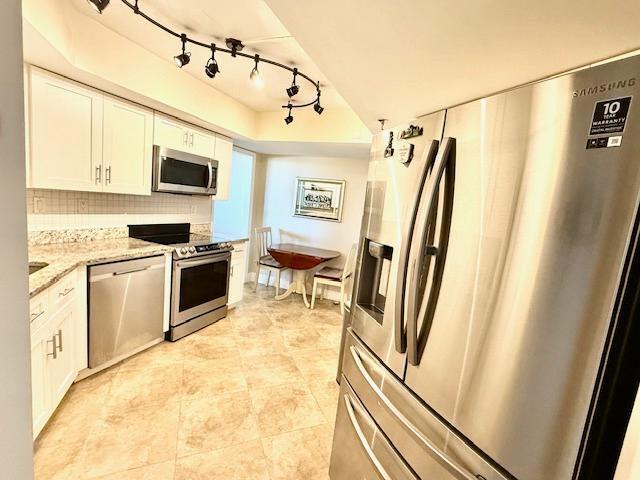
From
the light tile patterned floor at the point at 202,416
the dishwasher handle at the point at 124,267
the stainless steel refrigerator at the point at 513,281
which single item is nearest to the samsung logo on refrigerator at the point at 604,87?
the stainless steel refrigerator at the point at 513,281

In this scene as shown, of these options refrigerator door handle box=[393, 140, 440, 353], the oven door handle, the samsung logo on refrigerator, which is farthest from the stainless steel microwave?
the samsung logo on refrigerator

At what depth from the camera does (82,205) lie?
102 inches

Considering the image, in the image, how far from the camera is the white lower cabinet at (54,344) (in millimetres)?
1572

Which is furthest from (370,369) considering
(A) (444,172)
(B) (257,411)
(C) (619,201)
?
(B) (257,411)

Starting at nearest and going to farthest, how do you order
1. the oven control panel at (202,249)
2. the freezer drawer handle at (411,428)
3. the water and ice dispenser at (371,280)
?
1. the freezer drawer handle at (411,428)
2. the water and ice dispenser at (371,280)
3. the oven control panel at (202,249)

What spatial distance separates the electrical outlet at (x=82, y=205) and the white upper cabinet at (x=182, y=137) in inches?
31.7

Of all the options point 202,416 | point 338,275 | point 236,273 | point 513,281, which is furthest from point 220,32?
point 338,275

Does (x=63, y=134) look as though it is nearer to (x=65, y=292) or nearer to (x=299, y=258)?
(x=65, y=292)

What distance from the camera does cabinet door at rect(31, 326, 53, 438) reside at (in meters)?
1.56

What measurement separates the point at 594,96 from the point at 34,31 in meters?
2.35

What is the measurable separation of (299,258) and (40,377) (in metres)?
2.85

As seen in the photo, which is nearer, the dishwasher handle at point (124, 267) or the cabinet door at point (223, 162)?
the dishwasher handle at point (124, 267)

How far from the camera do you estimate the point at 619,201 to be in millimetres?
585

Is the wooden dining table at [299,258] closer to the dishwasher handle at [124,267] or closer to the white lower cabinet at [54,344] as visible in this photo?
the dishwasher handle at [124,267]
